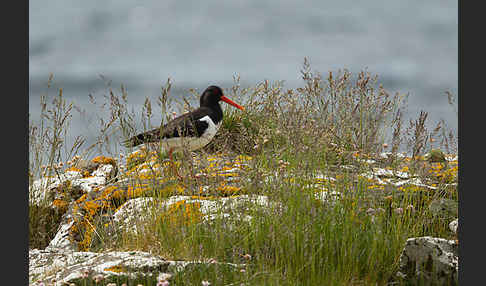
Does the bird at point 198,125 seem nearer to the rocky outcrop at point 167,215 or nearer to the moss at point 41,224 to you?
the rocky outcrop at point 167,215

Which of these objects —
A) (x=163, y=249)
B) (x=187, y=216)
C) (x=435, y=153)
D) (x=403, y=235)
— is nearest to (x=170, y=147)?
(x=187, y=216)

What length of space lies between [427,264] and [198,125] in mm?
3419

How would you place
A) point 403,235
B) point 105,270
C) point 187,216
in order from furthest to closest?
1. point 187,216
2. point 403,235
3. point 105,270

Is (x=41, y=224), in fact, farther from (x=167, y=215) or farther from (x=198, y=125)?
(x=198, y=125)

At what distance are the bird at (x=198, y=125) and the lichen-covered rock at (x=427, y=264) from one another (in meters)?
2.67

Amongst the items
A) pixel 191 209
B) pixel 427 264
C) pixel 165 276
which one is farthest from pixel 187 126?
pixel 427 264

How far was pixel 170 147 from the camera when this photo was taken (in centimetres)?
589

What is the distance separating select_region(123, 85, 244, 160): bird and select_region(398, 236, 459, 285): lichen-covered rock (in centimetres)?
267

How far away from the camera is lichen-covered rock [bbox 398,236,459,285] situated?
3.36 metres

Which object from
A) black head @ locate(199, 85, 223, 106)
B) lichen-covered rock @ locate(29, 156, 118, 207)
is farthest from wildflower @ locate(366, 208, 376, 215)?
black head @ locate(199, 85, 223, 106)

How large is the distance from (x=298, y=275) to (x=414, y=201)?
1.74 m

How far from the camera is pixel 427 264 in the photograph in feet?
11.1

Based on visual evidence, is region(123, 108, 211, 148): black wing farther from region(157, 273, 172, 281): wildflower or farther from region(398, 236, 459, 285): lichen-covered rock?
region(398, 236, 459, 285): lichen-covered rock

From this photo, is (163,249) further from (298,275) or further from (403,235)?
(403,235)
